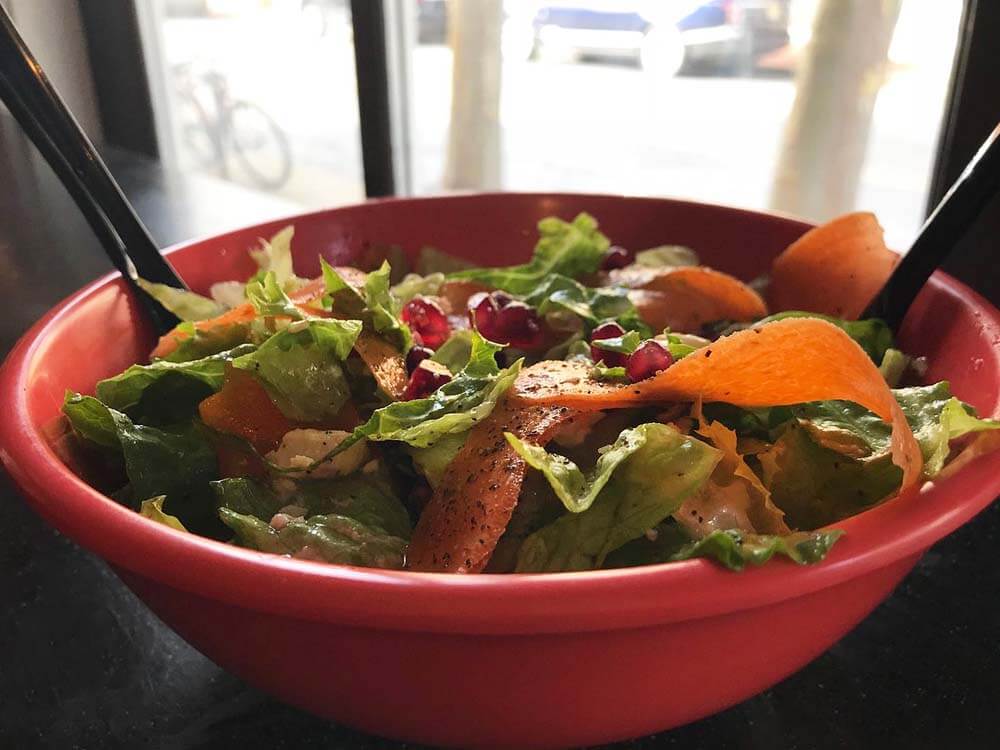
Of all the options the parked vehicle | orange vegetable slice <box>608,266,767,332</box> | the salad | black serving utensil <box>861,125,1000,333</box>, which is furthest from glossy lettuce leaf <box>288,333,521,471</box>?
the parked vehicle

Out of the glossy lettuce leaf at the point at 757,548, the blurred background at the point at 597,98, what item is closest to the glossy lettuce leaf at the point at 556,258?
the glossy lettuce leaf at the point at 757,548

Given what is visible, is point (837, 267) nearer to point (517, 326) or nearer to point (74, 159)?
point (517, 326)

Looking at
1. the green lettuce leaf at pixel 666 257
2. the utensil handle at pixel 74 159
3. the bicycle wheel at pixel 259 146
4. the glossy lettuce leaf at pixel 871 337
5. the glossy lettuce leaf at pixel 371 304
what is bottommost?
the bicycle wheel at pixel 259 146

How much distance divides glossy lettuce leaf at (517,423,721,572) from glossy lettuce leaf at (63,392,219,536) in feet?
0.72

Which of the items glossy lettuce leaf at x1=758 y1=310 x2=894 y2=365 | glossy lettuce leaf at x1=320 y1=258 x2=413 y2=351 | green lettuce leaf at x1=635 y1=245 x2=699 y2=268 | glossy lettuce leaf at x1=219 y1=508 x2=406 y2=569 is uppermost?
glossy lettuce leaf at x1=320 y1=258 x2=413 y2=351

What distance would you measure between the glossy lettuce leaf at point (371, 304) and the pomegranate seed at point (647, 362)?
18 cm

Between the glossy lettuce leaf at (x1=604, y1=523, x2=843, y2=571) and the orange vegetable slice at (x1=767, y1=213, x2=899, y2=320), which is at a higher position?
the glossy lettuce leaf at (x1=604, y1=523, x2=843, y2=571)

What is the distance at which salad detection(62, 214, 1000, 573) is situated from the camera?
0.49 metres

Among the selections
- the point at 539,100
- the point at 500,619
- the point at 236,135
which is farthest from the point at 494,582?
the point at 539,100

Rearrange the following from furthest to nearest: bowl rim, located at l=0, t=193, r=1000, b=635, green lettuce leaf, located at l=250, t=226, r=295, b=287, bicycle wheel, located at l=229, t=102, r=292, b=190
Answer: bicycle wheel, located at l=229, t=102, r=292, b=190
green lettuce leaf, located at l=250, t=226, r=295, b=287
bowl rim, located at l=0, t=193, r=1000, b=635

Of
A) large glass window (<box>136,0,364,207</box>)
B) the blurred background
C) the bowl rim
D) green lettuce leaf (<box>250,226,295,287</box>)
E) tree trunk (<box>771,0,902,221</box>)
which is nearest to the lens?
the bowl rim

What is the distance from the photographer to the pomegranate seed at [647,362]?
0.57 meters

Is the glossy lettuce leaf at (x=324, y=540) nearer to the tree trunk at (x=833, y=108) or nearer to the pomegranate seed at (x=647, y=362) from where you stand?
the pomegranate seed at (x=647, y=362)

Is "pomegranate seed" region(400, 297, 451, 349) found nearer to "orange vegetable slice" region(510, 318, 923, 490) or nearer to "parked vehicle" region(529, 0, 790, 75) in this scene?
"orange vegetable slice" region(510, 318, 923, 490)
